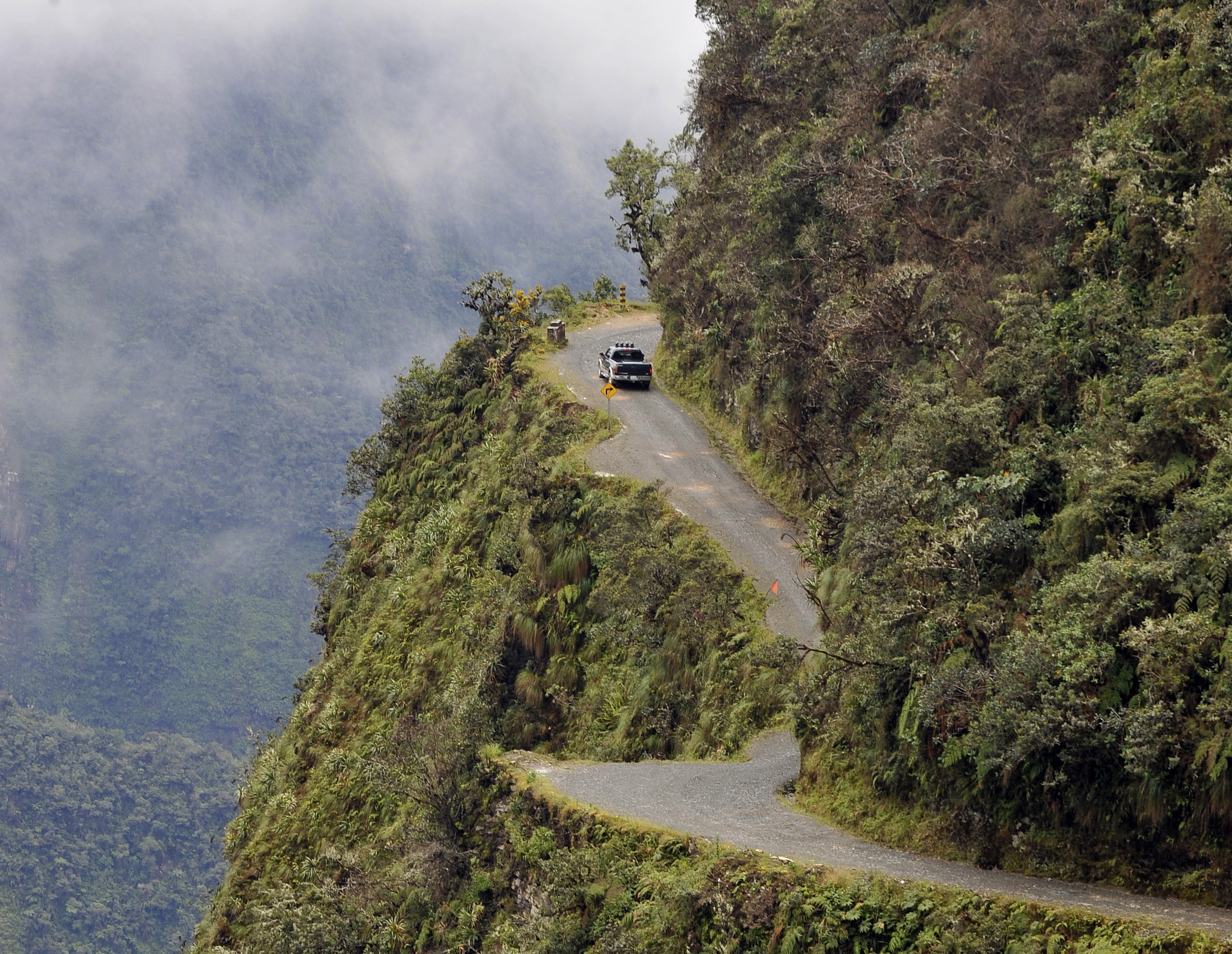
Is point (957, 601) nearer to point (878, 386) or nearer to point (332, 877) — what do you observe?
point (878, 386)

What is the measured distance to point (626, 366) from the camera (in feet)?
126

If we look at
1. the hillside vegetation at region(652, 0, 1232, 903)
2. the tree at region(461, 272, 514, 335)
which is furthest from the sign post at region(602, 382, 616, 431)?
the tree at region(461, 272, 514, 335)

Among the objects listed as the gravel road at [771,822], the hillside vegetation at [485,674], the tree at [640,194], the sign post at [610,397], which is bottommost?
the gravel road at [771,822]

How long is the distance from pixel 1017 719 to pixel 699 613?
10609 mm

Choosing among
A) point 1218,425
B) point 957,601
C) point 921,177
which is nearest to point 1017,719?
point 957,601

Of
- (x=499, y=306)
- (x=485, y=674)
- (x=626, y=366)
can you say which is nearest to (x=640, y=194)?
(x=499, y=306)

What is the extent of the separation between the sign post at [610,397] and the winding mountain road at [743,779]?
11.2 inches

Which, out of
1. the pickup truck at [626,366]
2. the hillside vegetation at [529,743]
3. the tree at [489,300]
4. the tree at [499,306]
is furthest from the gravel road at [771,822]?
the tree at [489,300]

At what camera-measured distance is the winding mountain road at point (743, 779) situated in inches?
470

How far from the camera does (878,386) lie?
23.0 meters

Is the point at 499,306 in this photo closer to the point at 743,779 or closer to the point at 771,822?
the point at 743,779

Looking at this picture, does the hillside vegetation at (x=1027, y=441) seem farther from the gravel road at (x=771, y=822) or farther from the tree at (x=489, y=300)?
the tree at (x=489, y=300)

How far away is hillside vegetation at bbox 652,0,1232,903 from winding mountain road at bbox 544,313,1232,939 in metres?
0.46

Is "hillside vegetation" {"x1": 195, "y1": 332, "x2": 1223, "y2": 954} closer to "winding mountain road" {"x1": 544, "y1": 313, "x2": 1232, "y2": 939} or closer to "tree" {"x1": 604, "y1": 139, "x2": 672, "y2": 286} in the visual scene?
"winding mountain road" {"x1": 544, "y1": 313, "x2": 1232, "y2": 939}
